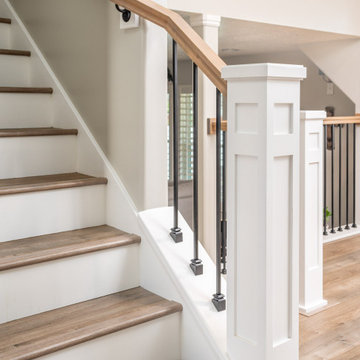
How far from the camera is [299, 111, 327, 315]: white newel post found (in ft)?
8.34

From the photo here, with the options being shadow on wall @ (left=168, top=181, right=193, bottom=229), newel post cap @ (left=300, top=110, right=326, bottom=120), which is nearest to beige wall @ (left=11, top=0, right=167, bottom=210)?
newel post cap @ (left=300, top=110, right=326, bottom=120)

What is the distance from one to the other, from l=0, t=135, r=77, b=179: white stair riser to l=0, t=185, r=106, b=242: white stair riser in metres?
0.29

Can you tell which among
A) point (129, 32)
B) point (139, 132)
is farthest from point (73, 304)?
point (129, 32)

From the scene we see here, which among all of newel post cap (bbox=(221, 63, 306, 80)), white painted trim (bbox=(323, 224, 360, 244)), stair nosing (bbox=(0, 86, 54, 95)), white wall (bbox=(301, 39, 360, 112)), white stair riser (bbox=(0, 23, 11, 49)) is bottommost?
white painted trim (bbox=(323, 224, 360, 244))

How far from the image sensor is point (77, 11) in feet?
7.86

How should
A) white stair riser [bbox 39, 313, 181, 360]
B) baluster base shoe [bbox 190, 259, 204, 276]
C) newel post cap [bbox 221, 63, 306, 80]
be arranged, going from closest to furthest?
1. newel post cap [bbox 221, 63, 306, 80]
2. white stair riser [bbox 39, 313, 181, 360]
3. baluster base shoe [bbox 190, 259, 204, 276]

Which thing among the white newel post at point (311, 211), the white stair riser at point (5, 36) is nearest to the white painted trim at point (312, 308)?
the white newel post at point (311, 211)

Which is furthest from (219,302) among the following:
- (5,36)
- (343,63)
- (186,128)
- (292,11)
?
(186,128)

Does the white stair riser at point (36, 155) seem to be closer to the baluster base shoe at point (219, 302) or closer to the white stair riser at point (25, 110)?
the white stair riser at point (25, 110)

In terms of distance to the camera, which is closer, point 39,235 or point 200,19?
point 39,235

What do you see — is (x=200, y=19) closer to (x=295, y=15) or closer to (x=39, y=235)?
(x=295, y=15)

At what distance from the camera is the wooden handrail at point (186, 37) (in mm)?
1715

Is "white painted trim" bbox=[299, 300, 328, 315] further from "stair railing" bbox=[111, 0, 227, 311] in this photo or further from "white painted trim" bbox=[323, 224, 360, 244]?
"white painted trim" bbox=[323, 224, 360, 244]

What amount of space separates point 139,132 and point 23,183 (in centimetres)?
50
